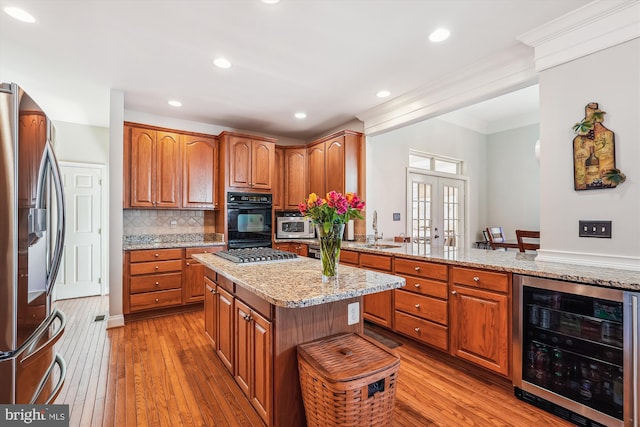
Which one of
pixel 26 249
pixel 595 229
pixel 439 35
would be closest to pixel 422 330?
pixel 595 229

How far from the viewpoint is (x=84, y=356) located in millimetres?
2650

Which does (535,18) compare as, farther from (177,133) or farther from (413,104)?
A: (177,133)

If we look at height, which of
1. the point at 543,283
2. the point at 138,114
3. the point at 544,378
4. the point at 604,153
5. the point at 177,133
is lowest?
the point at 544,378

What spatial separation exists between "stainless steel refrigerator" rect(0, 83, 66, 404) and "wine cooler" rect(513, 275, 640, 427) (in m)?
2.74

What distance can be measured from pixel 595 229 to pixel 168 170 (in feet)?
14.6

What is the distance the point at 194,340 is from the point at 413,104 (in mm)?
3509

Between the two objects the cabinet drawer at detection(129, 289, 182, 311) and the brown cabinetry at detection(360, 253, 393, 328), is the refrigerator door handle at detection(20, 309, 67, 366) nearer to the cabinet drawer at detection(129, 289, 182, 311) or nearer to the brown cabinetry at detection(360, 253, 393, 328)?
the cabinet drawer at detection(129, 289, 182, 311)

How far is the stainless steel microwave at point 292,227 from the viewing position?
15.8 ft

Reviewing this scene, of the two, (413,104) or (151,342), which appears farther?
(413,104)

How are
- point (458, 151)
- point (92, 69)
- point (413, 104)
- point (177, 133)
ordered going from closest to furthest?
point (92, 69) < point (413, 104) < point (177, 133) < point (458, 151)

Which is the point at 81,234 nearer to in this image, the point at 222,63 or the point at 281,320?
the point at 222,63

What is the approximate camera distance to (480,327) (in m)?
2.28

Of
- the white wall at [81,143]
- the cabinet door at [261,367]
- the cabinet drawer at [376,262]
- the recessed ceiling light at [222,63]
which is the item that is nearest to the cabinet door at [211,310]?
the cabinet door at [261,367]

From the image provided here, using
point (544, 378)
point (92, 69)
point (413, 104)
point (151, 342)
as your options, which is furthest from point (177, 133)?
point (544, 378)
